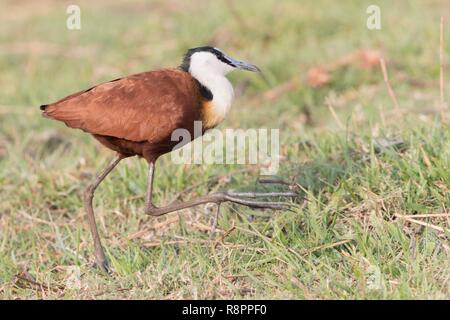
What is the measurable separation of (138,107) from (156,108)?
0.11 metres

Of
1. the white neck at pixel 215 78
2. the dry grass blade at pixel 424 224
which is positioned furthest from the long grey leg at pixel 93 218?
the dry grass blade at pixel 424 224

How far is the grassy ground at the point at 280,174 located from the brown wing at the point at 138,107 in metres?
0.63

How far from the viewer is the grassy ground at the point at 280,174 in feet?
12.5

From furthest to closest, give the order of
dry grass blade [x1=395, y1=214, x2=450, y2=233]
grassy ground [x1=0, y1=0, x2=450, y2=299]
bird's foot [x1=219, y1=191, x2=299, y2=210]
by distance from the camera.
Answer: bird's foot [x1=219, y1=191, x2=299, y2=210] → dry grass blade [x1=395, y1=214, x2=450, y2=233] → grassy ground [x1=0, y1=0, x2=450, y2=299]

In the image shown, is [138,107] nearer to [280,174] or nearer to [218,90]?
[218,90]

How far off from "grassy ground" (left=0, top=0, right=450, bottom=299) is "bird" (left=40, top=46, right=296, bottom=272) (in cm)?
26

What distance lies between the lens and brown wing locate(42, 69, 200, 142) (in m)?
3.96

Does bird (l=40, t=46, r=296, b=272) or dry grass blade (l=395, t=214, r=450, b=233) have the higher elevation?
bird (l=40, t=46, r=296, b=272)

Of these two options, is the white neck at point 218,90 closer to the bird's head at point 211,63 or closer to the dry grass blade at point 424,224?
the bird's head at point 211,63

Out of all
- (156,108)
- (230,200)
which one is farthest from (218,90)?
(230,200)

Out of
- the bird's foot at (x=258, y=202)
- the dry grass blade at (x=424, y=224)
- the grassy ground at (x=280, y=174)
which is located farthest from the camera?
the bird's foot at (x=258, y=202)

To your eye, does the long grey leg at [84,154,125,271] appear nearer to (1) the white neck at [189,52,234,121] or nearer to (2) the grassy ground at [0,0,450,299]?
(2) the grassy ground at [0,0,450,299]

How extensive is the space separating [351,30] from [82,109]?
4.22 m

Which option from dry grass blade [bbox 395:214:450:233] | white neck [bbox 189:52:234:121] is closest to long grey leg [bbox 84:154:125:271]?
white neck [bbox 189:52:234:121]
